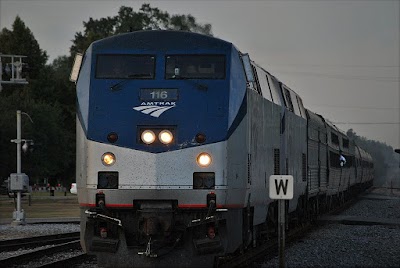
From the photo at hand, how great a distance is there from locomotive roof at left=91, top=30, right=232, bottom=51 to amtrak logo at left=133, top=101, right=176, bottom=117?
1039 mm

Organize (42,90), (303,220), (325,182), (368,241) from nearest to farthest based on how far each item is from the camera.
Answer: (368,241) → (303,220) → (325,182) → (42,90)

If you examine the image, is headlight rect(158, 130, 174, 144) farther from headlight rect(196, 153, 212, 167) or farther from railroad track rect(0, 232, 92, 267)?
railroad track rect(0, 232, 92, 267)

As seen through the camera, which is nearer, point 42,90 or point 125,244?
point 125,244

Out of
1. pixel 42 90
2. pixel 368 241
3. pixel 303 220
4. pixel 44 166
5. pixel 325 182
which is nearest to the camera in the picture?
pixel 368 241

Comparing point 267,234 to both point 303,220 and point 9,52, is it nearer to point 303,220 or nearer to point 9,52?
point 303,220

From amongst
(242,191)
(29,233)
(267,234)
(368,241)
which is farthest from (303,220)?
(242,191)

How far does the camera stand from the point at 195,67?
14.2m

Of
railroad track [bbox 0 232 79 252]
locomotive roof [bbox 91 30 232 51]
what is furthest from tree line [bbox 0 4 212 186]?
locomotive roof [bbox 91 30 232 51]

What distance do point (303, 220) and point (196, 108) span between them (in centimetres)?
1251

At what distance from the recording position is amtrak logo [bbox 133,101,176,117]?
13781 millimetres

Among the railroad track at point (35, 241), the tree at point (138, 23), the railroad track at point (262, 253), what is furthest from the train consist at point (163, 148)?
the tree at point (138, 23)

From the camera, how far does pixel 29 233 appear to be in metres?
26.7

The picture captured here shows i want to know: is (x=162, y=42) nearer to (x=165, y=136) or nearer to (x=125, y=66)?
(x=125, y=66)

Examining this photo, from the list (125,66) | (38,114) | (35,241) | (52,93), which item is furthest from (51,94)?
(125,66)
